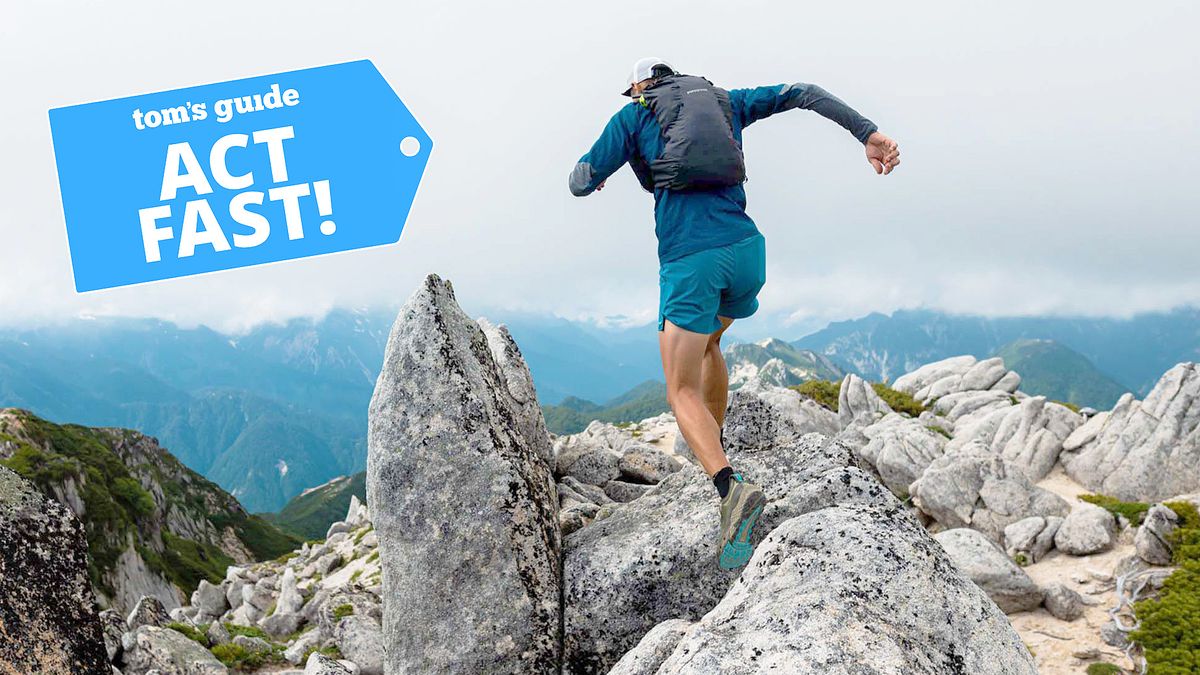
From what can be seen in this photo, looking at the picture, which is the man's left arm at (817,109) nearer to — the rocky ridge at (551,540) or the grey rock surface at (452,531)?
the rocky ridge at (551,540)

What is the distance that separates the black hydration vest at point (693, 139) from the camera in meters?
7.69

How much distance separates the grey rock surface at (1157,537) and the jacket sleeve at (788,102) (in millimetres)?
20023

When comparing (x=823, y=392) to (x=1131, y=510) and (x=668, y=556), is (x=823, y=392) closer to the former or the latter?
(x=1131, y=510)

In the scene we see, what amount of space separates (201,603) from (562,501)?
35.5 meters

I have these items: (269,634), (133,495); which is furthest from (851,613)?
(133,495)

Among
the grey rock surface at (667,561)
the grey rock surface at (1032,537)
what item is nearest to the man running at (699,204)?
the grey rock surface at (667,561)

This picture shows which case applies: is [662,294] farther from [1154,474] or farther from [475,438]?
[1154,474]

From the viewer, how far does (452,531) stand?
8.93 m

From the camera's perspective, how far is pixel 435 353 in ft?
31.6

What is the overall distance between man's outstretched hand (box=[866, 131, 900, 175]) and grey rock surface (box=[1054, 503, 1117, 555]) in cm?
2074

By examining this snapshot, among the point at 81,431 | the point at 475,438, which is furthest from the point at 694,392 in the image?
the point at 81,431

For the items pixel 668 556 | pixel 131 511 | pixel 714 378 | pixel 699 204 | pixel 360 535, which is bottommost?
pixel 131 511

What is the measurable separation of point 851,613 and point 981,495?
24951 millimetres

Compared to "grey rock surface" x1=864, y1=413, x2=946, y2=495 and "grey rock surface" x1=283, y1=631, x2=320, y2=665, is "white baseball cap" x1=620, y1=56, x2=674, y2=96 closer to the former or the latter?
"grey rock surface" x1=283, y1=631, x2=320, y2=665
